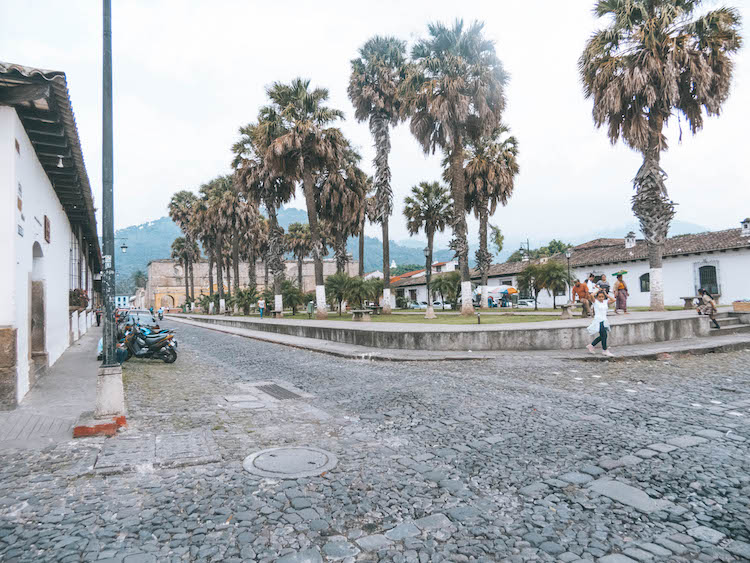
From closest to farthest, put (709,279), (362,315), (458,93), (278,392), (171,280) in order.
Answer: (278,392)
(458,93)
(362,315)
(709,279)
(171,280)

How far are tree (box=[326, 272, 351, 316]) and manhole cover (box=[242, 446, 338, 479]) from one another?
2170cm

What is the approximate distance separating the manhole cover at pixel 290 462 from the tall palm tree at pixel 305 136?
2020cm

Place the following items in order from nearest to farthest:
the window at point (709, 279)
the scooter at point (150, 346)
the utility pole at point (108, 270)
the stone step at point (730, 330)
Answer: the utility pole at point (108, 270) < the scooter at point (150, 346) < the stone step at point (730, 330) < the window at point (709, 279)

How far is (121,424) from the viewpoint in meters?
5.83

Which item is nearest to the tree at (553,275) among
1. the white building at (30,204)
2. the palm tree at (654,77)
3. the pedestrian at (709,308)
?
the palm tree at (654,77)

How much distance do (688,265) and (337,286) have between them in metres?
21.8

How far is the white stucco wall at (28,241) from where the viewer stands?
22.2ft

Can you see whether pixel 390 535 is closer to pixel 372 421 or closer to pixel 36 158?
pixel 372 421

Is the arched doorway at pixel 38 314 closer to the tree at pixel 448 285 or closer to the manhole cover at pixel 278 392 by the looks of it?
the manhole cover at pixel 278 392

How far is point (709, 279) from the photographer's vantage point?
28375mm

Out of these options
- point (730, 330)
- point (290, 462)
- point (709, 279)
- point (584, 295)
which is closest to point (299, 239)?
point (709, 279)

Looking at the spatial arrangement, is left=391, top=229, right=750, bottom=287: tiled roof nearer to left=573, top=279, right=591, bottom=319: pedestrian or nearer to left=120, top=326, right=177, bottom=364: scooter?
left=573, top=279, right=591, bottom=319: pedestrian

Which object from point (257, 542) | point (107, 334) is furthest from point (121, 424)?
point (257, 542)

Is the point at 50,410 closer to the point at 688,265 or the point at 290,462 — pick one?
the point at 290,462
